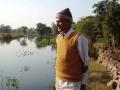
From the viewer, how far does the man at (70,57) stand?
3781 millimetres

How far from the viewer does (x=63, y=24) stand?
391 cm

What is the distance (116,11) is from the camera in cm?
2431

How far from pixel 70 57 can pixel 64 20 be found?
0.49m

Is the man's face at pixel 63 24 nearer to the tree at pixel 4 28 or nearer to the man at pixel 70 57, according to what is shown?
the man at pixel 70 57

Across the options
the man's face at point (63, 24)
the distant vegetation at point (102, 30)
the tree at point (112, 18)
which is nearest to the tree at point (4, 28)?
the distant vegetation at point (102, 30)

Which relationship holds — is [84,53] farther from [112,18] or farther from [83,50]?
[112,18]

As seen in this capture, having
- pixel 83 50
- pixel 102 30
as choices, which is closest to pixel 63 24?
pixel 83 50

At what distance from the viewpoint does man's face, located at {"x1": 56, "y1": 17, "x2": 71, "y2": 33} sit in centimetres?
390

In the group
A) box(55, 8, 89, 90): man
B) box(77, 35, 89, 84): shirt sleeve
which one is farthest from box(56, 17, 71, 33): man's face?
box(77, 35, 89, 84): shirt sleeve

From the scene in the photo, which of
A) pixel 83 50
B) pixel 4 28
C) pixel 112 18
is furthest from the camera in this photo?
pixel 4 28

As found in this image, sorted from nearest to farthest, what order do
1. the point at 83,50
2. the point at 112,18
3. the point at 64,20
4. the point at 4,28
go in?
the point at 83,50 → the point at 64,20 → the point at 112,18 → the point at 4,28

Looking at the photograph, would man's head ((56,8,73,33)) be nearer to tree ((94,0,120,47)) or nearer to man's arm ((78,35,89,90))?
man's arm ((78,35,89,90))

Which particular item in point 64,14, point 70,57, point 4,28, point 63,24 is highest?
point 4,28

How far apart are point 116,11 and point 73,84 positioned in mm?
21232
